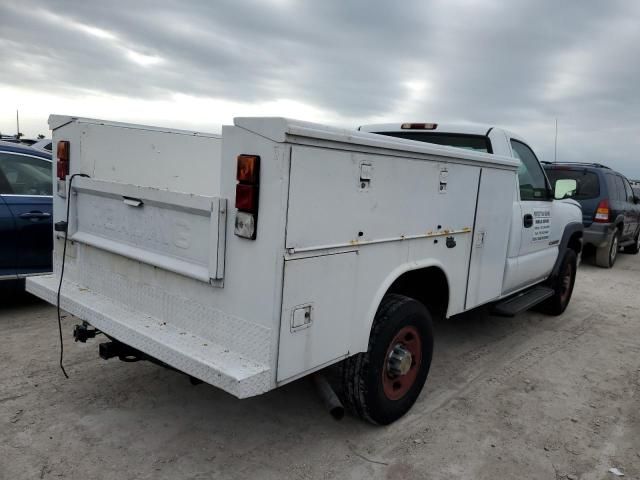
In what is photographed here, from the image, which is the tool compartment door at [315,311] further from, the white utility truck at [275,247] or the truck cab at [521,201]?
the truck cab at [521,201]

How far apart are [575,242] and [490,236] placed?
2.92m

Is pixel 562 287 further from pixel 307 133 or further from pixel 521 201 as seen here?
pixel 307 133

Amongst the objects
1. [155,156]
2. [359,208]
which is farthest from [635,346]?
[155,156]

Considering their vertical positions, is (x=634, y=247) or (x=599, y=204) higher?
(x=599, y=204)

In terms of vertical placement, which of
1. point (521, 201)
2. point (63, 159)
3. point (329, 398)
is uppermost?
point (63, 159)

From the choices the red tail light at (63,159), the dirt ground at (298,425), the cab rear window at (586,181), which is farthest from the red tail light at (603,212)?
the red tail light at (63,159)

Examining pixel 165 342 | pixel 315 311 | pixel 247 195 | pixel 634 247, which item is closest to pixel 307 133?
pixel 247 195

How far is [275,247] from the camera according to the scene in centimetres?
240

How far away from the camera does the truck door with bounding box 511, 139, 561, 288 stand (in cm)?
489

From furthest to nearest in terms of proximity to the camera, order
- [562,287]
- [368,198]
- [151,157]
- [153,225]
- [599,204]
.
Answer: [599,204], [562,287], [151,157], [153,225], [368,198]

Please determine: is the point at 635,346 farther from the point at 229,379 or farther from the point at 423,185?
the point at 229,379

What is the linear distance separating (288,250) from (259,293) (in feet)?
0.84

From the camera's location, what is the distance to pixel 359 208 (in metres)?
2.81

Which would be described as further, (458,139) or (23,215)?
(23,215)
